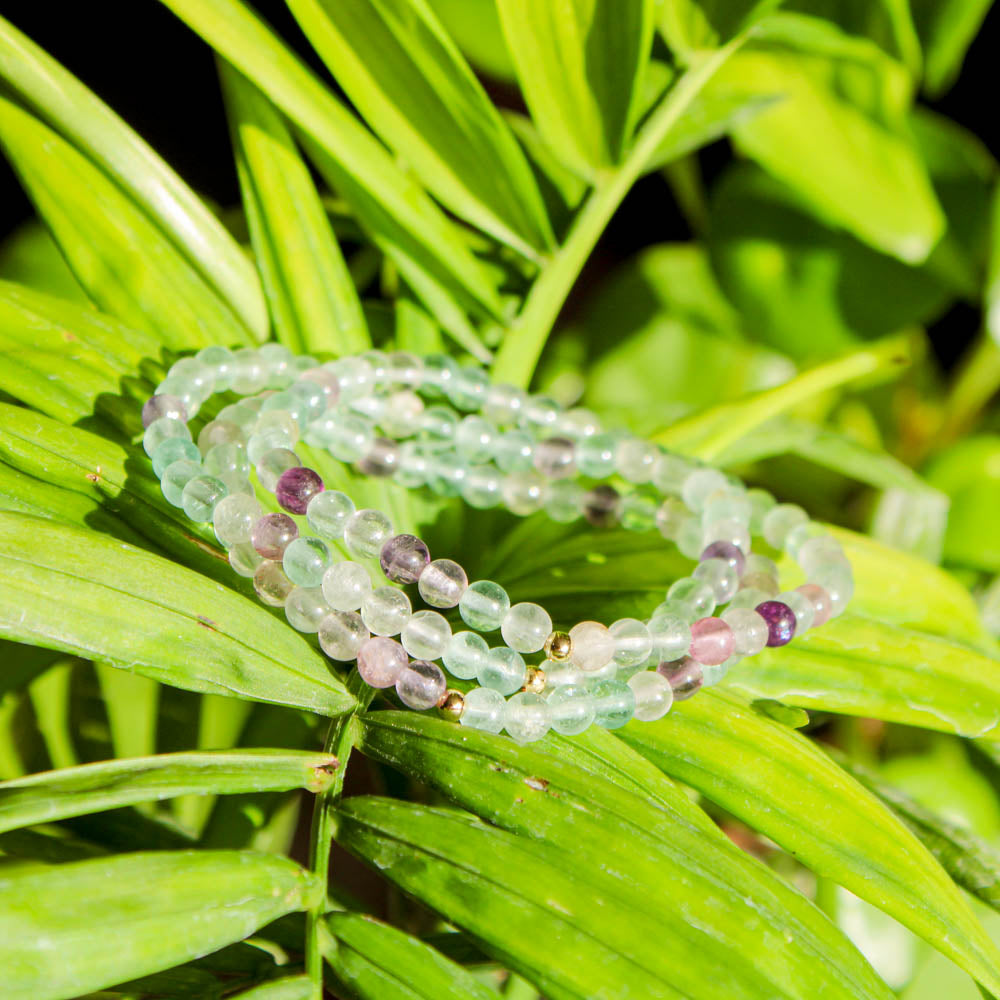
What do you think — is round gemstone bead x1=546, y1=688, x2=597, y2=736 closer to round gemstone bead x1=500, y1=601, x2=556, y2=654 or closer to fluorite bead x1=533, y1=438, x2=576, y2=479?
round gemstone bead x1=500, y1=601, x2=556, y2=654

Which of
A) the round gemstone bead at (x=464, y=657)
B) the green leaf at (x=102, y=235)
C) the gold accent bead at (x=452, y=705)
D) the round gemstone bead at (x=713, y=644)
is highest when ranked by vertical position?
the green leaf at (x=102, y=235)

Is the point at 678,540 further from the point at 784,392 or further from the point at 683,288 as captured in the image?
the point at 683,288

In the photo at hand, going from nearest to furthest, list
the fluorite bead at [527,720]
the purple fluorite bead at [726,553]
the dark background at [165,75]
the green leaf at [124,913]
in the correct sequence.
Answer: the green leaf at [124,913] → the fluorite bead at [527,720] → the purple fluorite bead at [726,553] → the dark background at [165,75]

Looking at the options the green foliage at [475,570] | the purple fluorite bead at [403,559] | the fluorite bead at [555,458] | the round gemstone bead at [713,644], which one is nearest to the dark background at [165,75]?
the green foliage at [475,570]

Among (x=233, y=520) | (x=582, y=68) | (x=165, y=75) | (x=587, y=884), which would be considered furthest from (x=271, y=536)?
(x=165, y=75)

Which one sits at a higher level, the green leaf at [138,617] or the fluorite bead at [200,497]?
the fluorite bead at [200,497]

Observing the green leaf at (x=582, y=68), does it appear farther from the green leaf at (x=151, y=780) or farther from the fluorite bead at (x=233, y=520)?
the green leaf at (x=151, y=780)

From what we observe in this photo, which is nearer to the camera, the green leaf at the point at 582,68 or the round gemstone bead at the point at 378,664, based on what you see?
the round gemstone bead at the point at 378,664

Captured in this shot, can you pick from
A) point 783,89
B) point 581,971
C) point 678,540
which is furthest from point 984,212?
point 581,971
